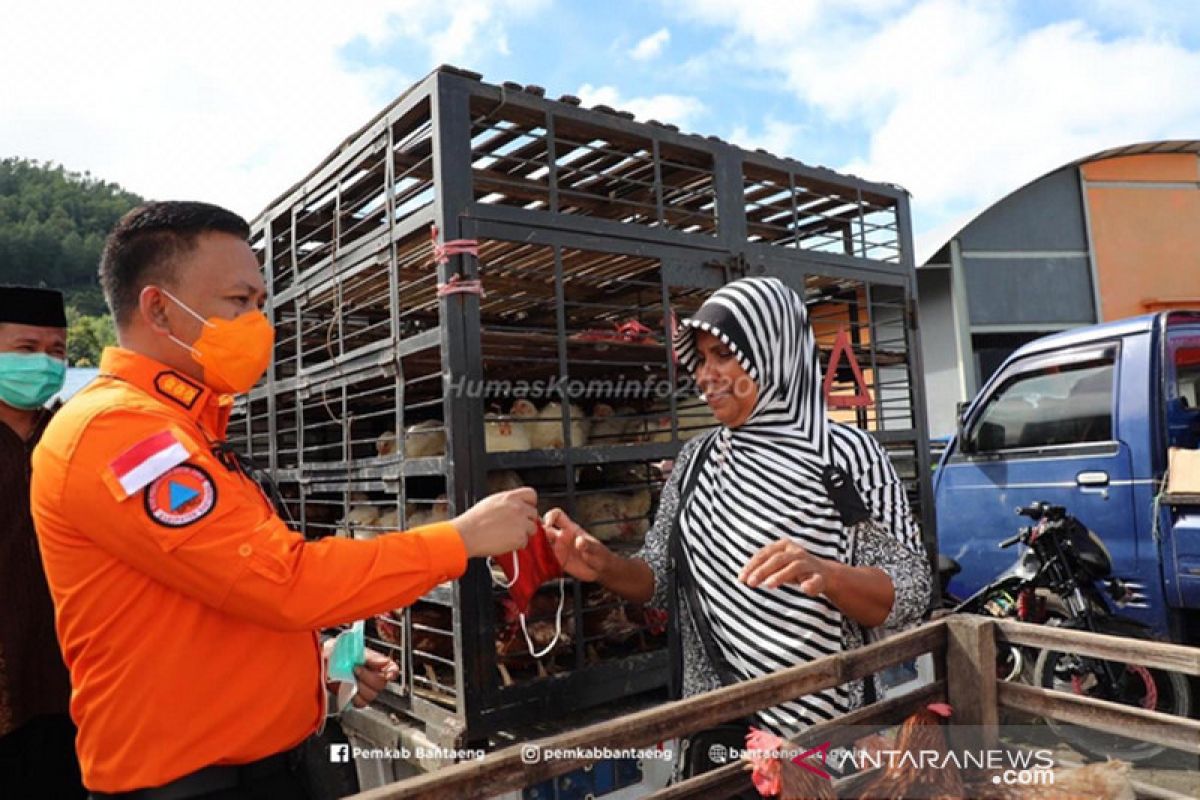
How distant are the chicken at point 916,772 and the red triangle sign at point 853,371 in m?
2.22

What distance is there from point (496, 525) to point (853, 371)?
8.45 ft

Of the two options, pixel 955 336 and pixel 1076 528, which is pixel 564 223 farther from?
pixel 955 336

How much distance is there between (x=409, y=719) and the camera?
269 centimetres

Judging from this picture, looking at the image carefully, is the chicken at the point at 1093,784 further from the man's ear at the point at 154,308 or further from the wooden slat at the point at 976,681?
the man's ear at the point at 154,308

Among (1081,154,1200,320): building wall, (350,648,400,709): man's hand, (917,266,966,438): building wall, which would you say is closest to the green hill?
(917,266,966,438): building wall

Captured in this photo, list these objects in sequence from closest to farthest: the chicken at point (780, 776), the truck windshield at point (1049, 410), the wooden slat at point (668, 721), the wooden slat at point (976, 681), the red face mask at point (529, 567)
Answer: the wooden slat at point (668, 721)
the chicken at point (780, 776)
the wooden slat at point (976, 681)
the red face mask at point (529, 567)
the truck windshield at point (1049, 410)

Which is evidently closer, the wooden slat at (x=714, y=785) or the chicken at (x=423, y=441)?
the wooden slat at (x=714, y=785)

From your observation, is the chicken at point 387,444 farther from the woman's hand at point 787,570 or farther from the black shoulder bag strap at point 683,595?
the woman's hand at point 787,570

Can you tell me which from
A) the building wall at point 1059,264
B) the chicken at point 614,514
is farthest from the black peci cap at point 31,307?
the building wall at point 1059,264

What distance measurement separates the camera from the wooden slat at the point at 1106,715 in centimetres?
128

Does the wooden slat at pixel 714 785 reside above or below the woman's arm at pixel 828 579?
below

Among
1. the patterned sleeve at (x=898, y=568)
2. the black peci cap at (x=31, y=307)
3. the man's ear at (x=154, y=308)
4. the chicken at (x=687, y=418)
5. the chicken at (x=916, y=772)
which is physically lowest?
the chicken at (x=916, y=772)

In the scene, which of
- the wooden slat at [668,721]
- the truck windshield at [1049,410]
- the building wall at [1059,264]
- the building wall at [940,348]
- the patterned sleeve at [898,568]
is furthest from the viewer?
the building wall at [1059,264]

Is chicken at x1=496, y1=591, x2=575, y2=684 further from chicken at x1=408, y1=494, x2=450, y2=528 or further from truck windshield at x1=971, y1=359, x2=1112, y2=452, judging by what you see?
truck windshield at x1=971, y1=359, x2=1112, y2=452
